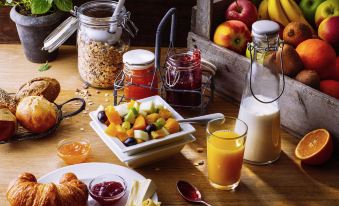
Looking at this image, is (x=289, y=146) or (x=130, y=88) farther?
(x=130, y=88)

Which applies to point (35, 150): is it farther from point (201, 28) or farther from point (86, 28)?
point (201, 28)

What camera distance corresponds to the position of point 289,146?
5.15 ft

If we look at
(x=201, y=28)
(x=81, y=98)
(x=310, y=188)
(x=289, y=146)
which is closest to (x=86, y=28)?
(x=81, y=98)

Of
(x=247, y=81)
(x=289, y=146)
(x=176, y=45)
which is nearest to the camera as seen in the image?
(x=247, y=81)

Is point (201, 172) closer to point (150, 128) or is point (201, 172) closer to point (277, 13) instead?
point (150, 128)

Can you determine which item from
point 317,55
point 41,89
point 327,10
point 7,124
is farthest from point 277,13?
point 7,124

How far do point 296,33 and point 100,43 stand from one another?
575 mm

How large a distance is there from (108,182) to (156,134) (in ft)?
0.56

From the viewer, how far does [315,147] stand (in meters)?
1.48

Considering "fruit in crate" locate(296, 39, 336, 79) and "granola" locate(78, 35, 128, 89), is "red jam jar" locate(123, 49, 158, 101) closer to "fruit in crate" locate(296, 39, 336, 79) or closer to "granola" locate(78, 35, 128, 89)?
"granola" locate(78, 35, 128, 89)

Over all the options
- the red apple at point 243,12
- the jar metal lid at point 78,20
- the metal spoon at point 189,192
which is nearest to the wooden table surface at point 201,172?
the metal spoon at point 189,192

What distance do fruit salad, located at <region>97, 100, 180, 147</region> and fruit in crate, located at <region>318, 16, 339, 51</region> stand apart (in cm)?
55

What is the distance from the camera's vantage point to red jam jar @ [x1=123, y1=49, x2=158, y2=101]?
165cm

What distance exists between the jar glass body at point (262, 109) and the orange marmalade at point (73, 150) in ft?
1.35
